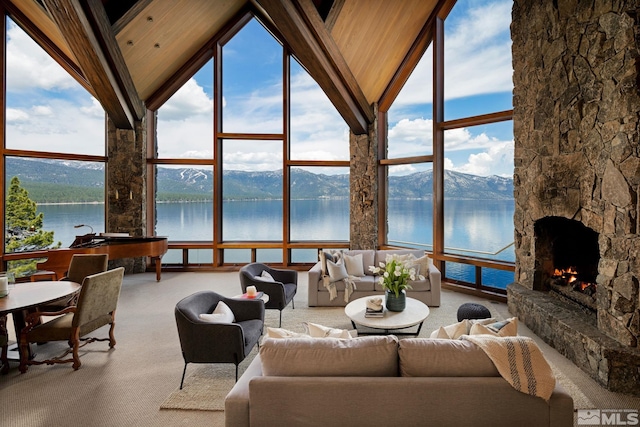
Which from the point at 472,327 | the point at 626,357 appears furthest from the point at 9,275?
the point at 626,357

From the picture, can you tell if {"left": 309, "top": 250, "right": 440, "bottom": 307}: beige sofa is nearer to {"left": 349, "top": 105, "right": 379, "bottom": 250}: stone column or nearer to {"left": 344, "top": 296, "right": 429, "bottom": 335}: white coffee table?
{"left": 344, "top": 296, "right": 429, "bottom": 335}: white coffee table

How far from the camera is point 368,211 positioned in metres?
8.12

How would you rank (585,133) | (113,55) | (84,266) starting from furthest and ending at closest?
(113,55)
(84,266)
(585,133)

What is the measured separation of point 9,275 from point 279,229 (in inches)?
218

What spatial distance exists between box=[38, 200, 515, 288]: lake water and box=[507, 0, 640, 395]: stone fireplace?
1204mm

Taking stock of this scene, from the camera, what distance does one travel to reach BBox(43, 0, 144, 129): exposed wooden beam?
529 cm

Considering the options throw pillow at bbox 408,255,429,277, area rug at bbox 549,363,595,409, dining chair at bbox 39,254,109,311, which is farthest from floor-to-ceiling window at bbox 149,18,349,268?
area rug at bbox 549,363,595,409

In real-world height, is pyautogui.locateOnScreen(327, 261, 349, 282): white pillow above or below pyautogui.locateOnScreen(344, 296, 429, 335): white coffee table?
above

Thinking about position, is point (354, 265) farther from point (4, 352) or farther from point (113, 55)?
point (113, 55)

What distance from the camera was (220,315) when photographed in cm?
346

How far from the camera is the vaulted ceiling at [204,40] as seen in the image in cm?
573

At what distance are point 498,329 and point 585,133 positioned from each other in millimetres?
2807

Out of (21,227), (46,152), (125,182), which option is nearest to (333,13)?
(125,182)

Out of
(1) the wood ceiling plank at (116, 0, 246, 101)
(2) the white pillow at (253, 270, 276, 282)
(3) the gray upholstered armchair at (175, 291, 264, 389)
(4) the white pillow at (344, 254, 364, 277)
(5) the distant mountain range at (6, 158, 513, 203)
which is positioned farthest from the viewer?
(5) the distant mountain range at (6, 158, 513, 203)
